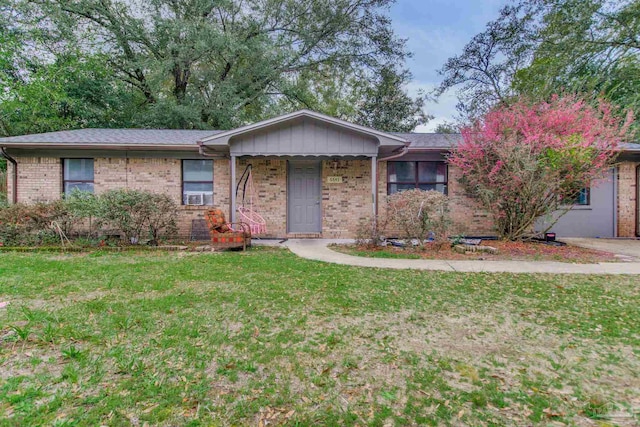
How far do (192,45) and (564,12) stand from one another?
1604 cm

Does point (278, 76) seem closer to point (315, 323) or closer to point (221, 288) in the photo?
point (221, 288)

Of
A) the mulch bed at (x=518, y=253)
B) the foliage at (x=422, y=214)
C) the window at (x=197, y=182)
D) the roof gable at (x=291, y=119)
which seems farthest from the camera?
the window at (x=197, y=182)

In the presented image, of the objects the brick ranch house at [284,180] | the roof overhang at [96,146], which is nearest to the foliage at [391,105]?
the brick ranch house at [284,180]

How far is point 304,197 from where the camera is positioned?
10.1 m

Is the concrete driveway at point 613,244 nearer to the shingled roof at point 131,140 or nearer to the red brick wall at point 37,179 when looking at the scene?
the shingled roof at point 131,140

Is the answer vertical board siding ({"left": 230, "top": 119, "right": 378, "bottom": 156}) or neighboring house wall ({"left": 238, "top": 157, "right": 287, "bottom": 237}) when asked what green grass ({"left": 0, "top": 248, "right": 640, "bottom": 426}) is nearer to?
vertical board siding ({"left": 230, "top": 119, "right": 378, "bottom": 156})

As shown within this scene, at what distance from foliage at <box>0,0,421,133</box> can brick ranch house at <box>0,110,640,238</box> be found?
19.6 feet

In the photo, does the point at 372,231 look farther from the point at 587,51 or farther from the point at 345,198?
the point at 587,51

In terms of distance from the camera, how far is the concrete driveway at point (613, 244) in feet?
24.6

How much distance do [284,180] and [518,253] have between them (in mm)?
6524

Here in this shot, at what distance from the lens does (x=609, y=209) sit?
10039mm

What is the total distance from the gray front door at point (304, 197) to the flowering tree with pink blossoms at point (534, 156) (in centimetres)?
418

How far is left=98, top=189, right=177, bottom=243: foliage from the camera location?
7863mm

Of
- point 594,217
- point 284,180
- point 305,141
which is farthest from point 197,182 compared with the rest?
point 594,217
